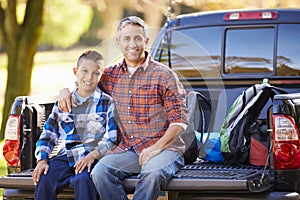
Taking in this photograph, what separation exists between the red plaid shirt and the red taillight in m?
1.89

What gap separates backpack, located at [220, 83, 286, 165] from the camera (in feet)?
18.6

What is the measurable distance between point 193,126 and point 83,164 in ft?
3.24

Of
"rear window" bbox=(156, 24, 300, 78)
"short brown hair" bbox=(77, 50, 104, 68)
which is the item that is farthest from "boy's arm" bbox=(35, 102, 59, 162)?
"rear window" bbox=(156, 24, 300, 78)

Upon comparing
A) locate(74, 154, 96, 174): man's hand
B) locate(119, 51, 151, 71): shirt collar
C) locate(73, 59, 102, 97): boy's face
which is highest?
locate(119, 51, 151, 71): shirt collar

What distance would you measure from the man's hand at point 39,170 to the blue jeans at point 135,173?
0.38 m

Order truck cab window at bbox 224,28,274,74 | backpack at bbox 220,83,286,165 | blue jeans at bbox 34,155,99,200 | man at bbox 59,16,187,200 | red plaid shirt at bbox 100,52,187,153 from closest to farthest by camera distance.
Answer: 1. blue jeans at bbox 34,155,99,200
2. man at bbox 59,16,187,200
3. red plaid shirt at bbox 100,52,187,153
4. backpack at bbox 220,83,286,165
5. truck cab window at bbox 224,28,274,74

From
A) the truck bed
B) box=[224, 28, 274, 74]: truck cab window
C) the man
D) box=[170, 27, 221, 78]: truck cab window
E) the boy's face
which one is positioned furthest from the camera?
box=[170, 27, 221, 78]: truck cab window

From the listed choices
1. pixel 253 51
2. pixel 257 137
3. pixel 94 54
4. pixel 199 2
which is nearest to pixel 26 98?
pixel 94 54

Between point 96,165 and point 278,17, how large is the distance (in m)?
2.65

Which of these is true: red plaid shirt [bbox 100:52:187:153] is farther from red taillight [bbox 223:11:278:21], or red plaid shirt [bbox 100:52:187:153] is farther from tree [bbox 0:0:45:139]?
tree [bbox 0:0:45:139]

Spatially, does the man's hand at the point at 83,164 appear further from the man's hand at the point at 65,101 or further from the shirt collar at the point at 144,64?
the shirt collar at the point at 144,64

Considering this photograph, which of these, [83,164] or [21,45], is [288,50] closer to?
[83,164]

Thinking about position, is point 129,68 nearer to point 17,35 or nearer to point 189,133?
point 189,133

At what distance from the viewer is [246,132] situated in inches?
226
